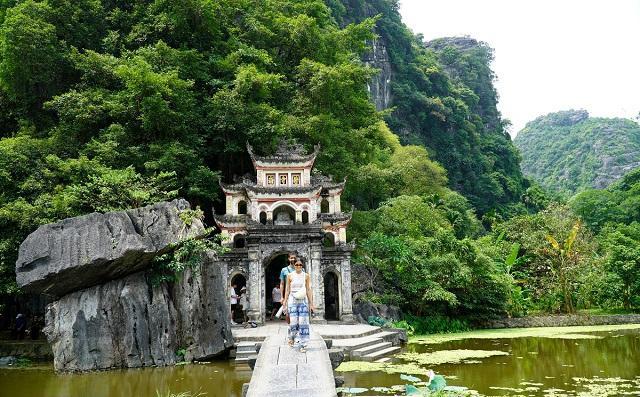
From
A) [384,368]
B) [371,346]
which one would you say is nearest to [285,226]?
[371,346]

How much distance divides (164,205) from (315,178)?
7.33 m

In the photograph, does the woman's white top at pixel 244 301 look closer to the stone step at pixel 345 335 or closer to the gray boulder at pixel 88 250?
the stone step at pixel 345 335

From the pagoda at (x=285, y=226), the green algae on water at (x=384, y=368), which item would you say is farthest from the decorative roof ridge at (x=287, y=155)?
the green algae on water at (x=384, y=368)

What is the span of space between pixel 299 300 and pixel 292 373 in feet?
4.77

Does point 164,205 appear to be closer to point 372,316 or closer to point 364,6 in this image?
point 372,316

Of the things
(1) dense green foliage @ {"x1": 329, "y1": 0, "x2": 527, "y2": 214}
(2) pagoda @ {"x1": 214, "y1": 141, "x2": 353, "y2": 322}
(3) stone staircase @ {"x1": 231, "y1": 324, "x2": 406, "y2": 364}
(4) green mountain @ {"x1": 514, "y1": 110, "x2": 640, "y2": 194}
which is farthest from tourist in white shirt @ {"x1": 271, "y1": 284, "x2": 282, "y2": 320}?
(4) green mountain @ {"x1": 514, "y1": 110, "x2": 640, "y2": 194}

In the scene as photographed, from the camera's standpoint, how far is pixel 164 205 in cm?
1135

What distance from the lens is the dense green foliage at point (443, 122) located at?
42.8 metres

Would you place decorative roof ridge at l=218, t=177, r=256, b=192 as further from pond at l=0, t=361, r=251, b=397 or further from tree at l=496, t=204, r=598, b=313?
tree at l=496, t=204, r=598, b=313

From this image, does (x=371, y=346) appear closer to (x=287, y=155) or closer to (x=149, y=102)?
(x=287, y=155)

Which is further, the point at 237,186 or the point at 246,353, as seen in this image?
the point at 237,186

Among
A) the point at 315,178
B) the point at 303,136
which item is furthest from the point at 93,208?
the point at 303,136

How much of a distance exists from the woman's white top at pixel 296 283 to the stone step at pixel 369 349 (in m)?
4.99

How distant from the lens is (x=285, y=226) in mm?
15453
